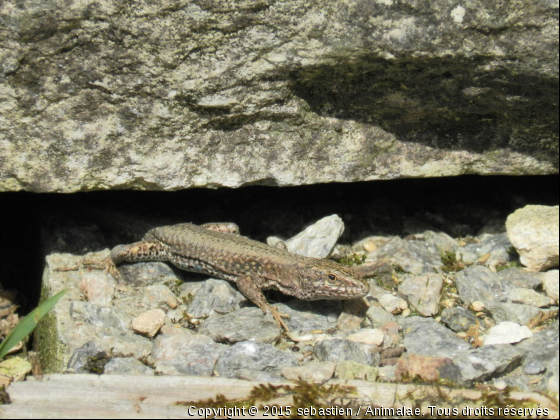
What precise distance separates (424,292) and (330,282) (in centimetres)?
68

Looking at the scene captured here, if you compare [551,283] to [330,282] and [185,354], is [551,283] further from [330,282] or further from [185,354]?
[185,354]

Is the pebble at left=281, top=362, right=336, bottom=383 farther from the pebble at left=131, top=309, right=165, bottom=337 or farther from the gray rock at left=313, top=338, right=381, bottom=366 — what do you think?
the pebble at left=131, top=309, right=165, bottom=337

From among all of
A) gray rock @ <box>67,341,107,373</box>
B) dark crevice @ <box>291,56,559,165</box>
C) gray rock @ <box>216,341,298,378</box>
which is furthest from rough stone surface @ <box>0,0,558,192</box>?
gray rock @ <box>216,341,298,378</box>

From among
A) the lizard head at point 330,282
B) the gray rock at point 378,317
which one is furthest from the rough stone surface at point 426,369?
the lizard head at point 330,282

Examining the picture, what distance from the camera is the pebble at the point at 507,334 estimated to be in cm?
414

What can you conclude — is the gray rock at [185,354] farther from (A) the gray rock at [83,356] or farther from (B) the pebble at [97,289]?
(B) the pebble at [97,289]

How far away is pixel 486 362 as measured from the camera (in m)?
3.81

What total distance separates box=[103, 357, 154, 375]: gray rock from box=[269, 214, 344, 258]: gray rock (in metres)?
1.67

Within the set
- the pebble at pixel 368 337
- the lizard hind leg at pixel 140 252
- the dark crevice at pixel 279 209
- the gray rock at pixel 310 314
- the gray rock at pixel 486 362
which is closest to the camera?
the gray rock at pixel 486 362

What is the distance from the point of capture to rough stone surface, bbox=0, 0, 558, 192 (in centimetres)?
404

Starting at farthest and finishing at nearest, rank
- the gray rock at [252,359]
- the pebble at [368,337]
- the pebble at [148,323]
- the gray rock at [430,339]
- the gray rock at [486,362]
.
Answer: the pebble at [148,323]
the pebble at [368,337]
the gray rock at [430,339]
the gray rock at [252,359]
the gray rock at [486,362]

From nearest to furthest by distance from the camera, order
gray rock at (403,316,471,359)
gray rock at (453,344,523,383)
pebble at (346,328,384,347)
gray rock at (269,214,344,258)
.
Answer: gray rock at (453,344,523,383)
gray rock at (403,316,471,359)
pebble at (346,328,384,347)
gray rock at (269,214,344,258)

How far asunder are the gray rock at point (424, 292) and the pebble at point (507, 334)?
452mm

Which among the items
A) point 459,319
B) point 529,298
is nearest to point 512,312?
point 529,298
